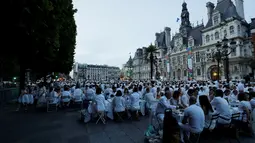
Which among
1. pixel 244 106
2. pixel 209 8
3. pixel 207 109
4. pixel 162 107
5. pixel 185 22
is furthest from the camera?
pixel 185 22

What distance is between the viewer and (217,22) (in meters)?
43.3

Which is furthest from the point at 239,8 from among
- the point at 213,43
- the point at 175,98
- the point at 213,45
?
the point at 175,98

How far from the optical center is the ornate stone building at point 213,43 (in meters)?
38.2

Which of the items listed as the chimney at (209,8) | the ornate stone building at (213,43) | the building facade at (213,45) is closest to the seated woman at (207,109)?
the building facade at (213,45)

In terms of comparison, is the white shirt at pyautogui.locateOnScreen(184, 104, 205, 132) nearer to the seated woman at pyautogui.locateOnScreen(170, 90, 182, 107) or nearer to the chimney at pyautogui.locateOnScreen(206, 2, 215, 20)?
the seated woman at pyautogui.locateOnScreen(170, 90, 182, 107)

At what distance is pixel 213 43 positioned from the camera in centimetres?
4372

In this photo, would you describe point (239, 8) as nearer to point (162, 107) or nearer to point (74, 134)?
point (162, 107)

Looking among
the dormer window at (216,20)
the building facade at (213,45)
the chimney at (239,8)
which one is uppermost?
the chimney at (239,8)

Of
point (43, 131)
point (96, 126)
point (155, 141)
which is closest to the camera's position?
point (155, 141)

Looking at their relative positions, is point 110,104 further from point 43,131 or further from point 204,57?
point 204,57

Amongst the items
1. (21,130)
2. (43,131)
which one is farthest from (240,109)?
(21,130)

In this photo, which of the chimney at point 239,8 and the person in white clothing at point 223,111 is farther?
the chimney at point 239,8

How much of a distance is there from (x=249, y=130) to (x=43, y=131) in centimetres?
869

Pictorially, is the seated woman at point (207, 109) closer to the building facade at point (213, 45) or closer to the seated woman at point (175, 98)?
the seated woman at point (175, 98)
